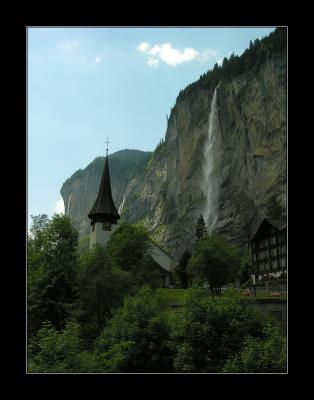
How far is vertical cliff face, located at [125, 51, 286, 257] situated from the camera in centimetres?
7100

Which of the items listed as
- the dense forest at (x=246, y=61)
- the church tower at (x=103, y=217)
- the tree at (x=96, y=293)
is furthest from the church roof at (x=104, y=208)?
the dense forest at (x=246, y=61)

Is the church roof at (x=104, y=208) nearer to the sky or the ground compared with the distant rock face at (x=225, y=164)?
nearer to the ground

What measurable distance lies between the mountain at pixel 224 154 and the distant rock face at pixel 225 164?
148 millimetres

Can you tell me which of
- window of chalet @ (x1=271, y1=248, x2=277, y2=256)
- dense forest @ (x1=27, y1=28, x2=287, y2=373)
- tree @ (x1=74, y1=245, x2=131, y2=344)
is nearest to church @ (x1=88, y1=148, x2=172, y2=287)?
window of chalet @ (x1=271, y1=248, x2=277, y2=256)

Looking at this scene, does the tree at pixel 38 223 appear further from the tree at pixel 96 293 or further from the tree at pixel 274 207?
the tree at pixel 274 207

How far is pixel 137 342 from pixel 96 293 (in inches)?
210

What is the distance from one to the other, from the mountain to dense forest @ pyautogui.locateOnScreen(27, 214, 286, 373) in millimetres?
38952

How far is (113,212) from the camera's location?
165 ft

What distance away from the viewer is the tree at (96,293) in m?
20.9

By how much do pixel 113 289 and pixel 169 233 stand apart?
6349 cm

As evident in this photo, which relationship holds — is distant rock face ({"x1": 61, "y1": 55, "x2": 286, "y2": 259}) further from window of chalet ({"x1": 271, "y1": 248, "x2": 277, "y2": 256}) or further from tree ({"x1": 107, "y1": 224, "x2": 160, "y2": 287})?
tree ({"x1": 107, "y1": 224, "x2": 160, "y2": 287})
